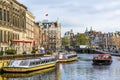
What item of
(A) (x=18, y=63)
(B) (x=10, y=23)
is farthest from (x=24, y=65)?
(B) (x=10, y=23)

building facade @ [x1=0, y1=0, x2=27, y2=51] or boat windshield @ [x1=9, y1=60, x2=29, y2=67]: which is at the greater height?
building facade @ [x1=0, y1=0, x2=27, y2=51]

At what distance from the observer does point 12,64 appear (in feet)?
202

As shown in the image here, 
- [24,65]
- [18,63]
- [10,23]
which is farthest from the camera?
[10,23]

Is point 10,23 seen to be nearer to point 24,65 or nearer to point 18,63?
point 24,65

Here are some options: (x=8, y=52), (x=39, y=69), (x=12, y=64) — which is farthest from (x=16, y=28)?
(x=12, y=64)

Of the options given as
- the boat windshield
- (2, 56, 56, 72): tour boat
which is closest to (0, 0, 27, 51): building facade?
(2, 56, 56, 72): tour boat

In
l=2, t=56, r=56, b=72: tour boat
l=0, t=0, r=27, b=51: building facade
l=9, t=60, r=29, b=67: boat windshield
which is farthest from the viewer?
l=0, t=0, r=27, b=51: building facade

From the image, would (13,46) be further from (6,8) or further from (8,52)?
(8,52)

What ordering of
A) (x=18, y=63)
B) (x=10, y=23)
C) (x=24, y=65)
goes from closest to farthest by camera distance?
(x=18, y=63) < (x=24, y=65) < (x=10, y=23)

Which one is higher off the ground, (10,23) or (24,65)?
(10,23)

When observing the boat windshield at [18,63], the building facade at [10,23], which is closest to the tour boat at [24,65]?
the boat windshield at [18,63]

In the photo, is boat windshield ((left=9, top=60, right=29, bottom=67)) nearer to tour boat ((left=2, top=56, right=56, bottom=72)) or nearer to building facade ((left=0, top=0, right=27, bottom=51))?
tour boat ((left=2, top=56, right=56, bottom=72))

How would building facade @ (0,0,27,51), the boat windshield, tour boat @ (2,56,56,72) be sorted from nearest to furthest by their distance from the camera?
tour boat @ (2,56,56,72)
the boat windshield
building facade @ (0,0,27,51)

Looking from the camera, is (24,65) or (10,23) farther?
→ (10,23)
